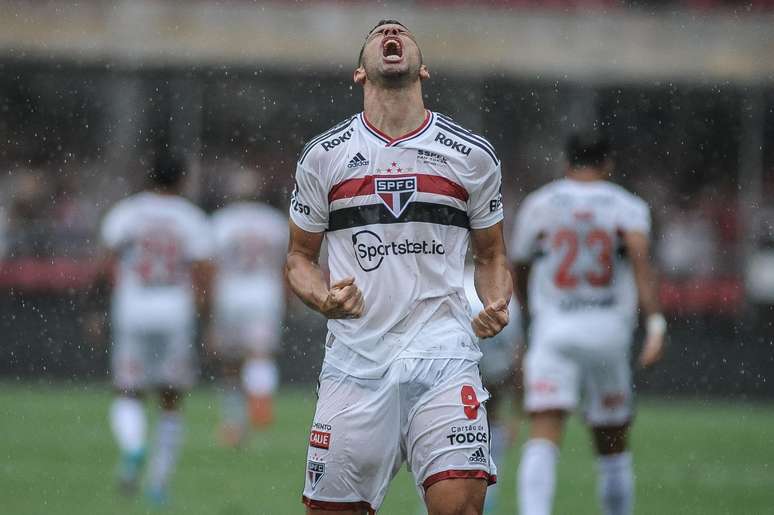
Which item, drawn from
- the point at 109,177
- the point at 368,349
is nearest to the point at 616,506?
the point at 368,349

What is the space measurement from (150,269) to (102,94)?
49.3 ft

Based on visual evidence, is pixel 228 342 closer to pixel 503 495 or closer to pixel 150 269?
pixel 150 269

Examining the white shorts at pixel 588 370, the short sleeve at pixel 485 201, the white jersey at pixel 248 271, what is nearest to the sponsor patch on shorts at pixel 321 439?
the short sleeve at pixel 485 201

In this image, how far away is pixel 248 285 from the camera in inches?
582

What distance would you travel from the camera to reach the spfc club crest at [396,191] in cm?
542

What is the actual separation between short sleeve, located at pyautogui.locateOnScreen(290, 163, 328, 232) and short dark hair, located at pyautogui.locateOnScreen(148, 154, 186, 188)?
5.38 m

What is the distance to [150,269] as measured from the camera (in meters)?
11.3

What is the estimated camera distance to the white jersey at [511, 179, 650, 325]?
8.15m

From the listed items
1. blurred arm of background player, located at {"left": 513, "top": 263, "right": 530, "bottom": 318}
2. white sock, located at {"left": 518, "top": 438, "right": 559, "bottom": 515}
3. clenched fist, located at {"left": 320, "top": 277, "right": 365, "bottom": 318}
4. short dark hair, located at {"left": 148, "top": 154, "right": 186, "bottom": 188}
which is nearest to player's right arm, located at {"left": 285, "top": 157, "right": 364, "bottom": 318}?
clenched fist, located at {"left": 320, "top": 277, "right": 365, "bottom": 318}

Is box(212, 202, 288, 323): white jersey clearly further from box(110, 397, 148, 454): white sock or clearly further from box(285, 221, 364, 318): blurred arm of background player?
box(285, 221, 364, 318): blurred arm of background player

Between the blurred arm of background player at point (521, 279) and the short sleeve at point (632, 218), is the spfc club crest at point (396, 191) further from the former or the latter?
the blurred arm of background player at point (521, 279)

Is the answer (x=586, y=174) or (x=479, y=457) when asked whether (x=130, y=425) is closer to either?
(x=586, y=174)

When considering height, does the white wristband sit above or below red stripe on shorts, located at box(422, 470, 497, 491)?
above

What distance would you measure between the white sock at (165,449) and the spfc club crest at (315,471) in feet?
16.0
